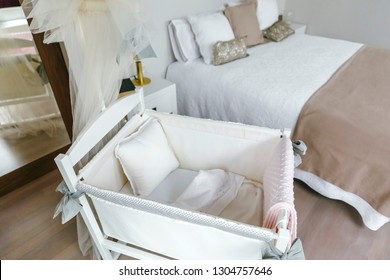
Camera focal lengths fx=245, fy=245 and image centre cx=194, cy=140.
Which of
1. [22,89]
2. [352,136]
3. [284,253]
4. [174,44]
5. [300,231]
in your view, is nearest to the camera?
[284,253]

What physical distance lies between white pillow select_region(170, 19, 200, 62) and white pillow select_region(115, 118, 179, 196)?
39.3 inches

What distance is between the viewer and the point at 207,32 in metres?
2.04

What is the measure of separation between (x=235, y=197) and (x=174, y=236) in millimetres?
402

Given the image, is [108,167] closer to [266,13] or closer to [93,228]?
[93,228]

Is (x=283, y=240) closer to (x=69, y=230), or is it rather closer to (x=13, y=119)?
(x=69, y=230)

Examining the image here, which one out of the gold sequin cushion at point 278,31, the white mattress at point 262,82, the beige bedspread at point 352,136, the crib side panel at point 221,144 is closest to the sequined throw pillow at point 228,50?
the white mattress at point 262,82

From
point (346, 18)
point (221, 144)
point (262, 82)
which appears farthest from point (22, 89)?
point (346, 18)

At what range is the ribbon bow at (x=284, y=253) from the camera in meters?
0.76

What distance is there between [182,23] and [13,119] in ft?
4.82

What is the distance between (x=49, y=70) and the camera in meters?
1.60

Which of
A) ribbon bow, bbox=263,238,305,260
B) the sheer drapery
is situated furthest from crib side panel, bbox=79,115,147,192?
the sheer drapery

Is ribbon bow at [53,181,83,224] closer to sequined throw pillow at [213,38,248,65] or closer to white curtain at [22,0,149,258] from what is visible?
white curtain at [22,0,149,258]

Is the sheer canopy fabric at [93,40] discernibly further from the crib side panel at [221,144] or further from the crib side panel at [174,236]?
the crib side panel at [174,236]

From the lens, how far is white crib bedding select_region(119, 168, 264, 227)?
114cm
